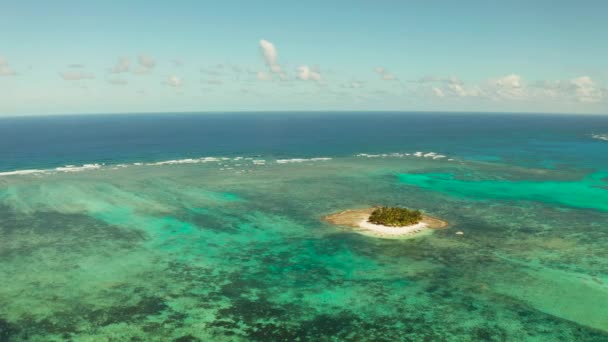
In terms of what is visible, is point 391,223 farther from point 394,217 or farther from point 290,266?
point 290,266

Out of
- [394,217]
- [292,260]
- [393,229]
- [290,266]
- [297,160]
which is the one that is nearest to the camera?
[290,266]

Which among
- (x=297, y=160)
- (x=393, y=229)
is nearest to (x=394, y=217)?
(x=393, y=229)

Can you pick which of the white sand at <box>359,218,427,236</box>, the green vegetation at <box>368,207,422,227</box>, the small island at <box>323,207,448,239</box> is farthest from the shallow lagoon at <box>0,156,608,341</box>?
the green vegetation at <box>368,207,422,227</box>

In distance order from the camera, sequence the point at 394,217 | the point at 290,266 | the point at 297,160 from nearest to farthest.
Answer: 1. the point at 290,266
2. the point at 394,217
3. the point at 297,160

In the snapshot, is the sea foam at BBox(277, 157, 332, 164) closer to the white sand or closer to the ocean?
the ocean

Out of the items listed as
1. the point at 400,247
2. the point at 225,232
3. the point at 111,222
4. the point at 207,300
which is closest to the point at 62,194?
the point at 111,222

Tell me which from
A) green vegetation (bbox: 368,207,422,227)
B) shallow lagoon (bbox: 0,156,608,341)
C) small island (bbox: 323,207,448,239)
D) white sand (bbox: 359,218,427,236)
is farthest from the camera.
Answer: green vegetation (bbox: 368,207,422,227)
